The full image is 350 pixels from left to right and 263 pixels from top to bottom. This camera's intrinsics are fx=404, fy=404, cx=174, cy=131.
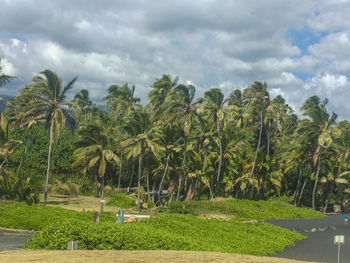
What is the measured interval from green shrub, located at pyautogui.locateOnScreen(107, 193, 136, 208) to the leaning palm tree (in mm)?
10323

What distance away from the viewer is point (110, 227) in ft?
62.1

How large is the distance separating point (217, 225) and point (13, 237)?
13.5 meters

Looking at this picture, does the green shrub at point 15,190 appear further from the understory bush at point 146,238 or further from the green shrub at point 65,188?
the green shrub at point 65,188

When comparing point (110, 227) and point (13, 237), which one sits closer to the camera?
point (110, 227)

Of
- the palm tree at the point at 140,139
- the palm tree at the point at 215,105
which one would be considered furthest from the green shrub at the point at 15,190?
the palm tree at the point at 215,105

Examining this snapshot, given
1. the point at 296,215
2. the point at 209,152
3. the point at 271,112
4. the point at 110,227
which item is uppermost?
the point at 271,112

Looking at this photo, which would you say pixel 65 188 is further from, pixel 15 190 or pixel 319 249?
pixel 319 249

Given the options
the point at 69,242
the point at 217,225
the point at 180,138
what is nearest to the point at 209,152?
the point at 180,138

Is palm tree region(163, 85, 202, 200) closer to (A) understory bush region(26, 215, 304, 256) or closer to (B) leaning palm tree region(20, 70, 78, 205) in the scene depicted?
(B) leaning palm tree region(20, 70, 78, 205)

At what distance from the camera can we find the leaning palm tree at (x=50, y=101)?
38.7 metres

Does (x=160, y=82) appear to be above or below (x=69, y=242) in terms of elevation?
above

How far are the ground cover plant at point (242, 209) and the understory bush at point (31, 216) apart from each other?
12128 mm

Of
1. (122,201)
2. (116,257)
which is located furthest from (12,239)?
(122,201)

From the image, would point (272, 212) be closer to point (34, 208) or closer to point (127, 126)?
point (127, 126)
